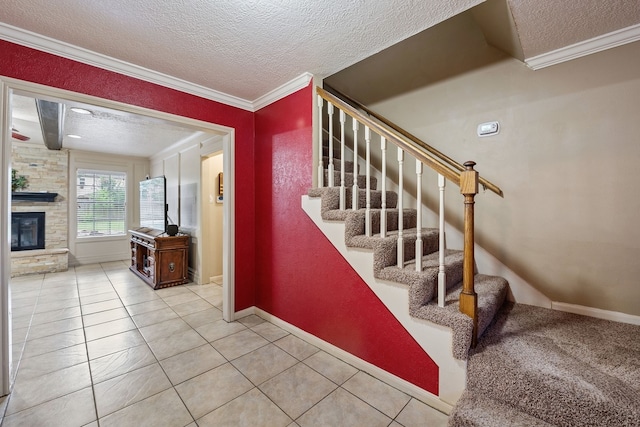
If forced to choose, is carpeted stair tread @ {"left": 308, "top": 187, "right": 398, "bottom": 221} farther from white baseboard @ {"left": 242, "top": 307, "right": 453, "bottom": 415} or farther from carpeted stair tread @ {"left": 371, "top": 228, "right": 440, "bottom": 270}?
white baseboard @ {"left": 242, "top": 307, "right": 453, "bottom": 415}

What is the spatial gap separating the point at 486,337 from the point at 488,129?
5.54ft

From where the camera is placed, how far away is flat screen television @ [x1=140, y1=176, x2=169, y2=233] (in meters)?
4.63

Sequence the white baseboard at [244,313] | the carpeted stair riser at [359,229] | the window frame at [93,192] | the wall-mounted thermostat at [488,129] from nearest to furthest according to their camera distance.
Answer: the carpeted stair riser at [359,229]
the wall-mounted thermostat at [488,129]
the white baseboard at [244,313]
the window frame at [93,192]

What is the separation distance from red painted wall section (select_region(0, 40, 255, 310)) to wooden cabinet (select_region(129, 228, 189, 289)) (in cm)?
186

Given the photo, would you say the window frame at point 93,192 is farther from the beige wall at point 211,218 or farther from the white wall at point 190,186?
the beige wall at point 211,218

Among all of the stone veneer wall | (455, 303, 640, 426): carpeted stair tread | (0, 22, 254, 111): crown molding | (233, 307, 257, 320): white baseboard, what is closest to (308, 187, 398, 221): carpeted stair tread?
(455, 303, 640, 426): carpeted stair tread

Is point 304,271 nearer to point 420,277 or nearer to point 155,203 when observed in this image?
point 420,277

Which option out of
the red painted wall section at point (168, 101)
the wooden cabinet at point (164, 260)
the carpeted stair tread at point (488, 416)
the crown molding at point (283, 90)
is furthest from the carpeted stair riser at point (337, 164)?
the wooden cabinet at point (164, 260)

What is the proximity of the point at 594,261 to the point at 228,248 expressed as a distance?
3.10 m

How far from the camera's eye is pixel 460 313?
4.91 ft

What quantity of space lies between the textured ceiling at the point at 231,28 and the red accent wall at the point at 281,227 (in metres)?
0.24

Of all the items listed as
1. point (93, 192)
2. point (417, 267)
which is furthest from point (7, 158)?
point (93, 192)

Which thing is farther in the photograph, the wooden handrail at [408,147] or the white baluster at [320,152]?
the white baluster at [320,152]

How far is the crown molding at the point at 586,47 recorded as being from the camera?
1728 mm
